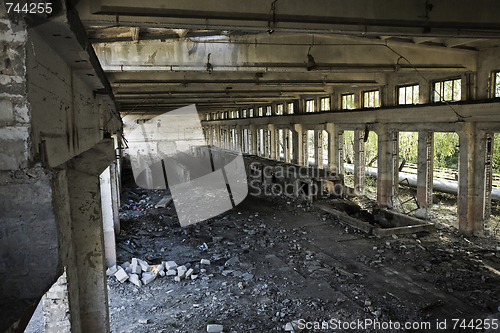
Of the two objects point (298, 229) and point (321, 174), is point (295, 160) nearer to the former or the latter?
point (321, 174)

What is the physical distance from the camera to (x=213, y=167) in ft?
102

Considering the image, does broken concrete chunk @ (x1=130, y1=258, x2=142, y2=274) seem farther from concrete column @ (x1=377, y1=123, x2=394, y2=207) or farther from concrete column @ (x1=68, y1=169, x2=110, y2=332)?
concrete column @ (x1=377, y1=123, x2=394, y2=207)

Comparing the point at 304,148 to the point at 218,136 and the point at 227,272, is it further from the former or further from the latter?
the point at 218,136

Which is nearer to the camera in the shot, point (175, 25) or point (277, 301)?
point (175, 25)

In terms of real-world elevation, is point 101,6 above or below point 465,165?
above

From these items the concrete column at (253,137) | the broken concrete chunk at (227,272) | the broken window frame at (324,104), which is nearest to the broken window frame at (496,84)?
the broken concrete chunk at (227,272)

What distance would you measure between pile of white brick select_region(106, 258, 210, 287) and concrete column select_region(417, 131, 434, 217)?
827 centimetres

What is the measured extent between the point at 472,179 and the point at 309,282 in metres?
6.63

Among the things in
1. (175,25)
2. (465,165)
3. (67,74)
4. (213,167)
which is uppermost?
(175,25)

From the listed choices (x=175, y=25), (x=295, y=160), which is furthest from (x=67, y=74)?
(x=295, y=160)

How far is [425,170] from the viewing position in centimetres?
1324

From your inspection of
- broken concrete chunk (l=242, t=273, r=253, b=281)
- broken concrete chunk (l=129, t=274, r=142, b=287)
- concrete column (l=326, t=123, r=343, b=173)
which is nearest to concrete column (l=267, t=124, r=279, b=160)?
concrete column (l=326, t=123, r=343, b=173)

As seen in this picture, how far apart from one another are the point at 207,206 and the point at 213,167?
1510 centimetres

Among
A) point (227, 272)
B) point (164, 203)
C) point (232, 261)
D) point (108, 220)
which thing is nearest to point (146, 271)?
point (108, 220)
